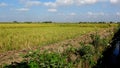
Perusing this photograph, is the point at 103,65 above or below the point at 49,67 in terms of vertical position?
below

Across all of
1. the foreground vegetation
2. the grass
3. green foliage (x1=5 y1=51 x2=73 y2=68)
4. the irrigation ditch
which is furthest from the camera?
the grass

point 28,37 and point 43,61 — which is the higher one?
point 43,61

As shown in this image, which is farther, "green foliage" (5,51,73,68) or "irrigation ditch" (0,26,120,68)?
"irrigation ditch" (0,26,120,68)

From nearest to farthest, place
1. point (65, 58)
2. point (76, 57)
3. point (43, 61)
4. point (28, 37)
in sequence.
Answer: point (43, 61) < point (65, 58) < point (76, 57) < point (28, 37)

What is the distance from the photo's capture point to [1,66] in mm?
6707

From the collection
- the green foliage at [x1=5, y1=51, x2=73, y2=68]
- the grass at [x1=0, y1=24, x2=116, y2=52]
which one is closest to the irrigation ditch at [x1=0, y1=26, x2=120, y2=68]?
the green foliage at [x1=5, y1=51, x2=73, y2=68]

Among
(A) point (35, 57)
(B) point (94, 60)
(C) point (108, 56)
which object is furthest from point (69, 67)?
(C) point (108, 56)

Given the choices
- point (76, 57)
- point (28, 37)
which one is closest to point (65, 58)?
point (76, 57)

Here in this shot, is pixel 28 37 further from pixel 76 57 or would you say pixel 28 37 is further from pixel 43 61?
pixel 43 61

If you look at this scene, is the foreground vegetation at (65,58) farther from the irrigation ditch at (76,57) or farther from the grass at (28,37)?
→ the grass at (28,37)

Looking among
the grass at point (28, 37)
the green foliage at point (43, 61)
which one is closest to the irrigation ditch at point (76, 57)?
the green foliage at point (43, 61)

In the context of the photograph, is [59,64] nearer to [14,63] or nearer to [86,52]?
[14,63]

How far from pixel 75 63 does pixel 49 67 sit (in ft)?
6.28

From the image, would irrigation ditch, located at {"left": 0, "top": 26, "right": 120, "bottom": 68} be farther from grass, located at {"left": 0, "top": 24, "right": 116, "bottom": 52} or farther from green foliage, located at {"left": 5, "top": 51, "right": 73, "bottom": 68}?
grass, located at {"left": 0, "top": 24, "right": 116, "bottom": 52}
